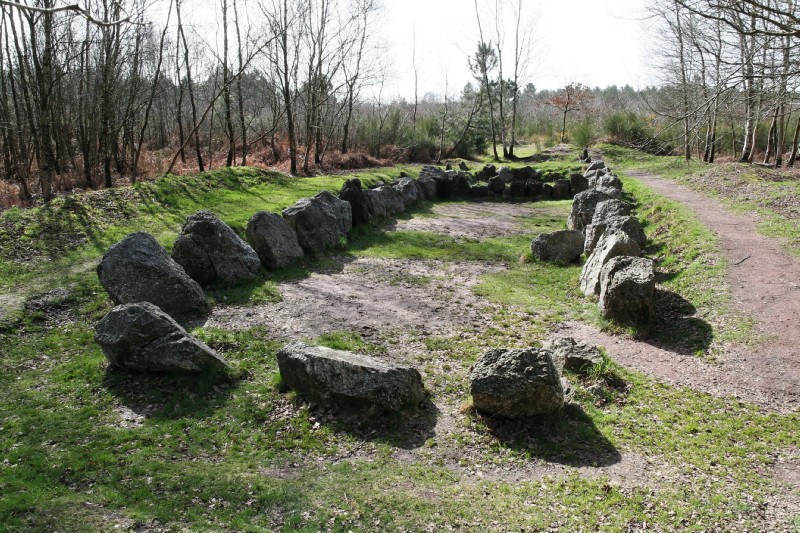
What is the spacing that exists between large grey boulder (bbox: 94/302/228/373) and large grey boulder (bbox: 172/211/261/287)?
166 inches

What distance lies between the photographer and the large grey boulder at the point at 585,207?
1894cm

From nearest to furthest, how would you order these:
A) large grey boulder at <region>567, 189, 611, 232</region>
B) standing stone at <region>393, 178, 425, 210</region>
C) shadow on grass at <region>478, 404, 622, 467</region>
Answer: shadow on grass at <region>478, 404, 622, 467</region> → large grey boulder at <region>567, 189, 611, 232</region> → standing stone at <region>393, 178, 425, 210</region>

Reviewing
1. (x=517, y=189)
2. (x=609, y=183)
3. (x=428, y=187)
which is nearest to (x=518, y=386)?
(x=609, y=183)

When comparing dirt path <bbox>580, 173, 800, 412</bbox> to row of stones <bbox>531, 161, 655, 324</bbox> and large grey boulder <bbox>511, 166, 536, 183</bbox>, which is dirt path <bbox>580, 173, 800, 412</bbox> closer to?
row of stones <bbox>531, 161, 655, 324</bbox>

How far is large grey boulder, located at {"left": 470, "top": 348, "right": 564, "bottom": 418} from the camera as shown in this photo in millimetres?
7340

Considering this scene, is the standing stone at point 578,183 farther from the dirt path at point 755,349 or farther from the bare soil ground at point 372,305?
the dirt path at point 755,349

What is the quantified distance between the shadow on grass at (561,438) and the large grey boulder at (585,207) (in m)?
12.3

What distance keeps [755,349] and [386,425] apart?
6.07 m

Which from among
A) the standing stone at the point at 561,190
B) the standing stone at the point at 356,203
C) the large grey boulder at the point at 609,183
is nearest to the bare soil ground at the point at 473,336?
the standing stone at the point at 356,203

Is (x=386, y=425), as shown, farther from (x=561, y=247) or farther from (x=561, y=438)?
(x=561, y=247)

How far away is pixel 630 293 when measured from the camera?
10.4m

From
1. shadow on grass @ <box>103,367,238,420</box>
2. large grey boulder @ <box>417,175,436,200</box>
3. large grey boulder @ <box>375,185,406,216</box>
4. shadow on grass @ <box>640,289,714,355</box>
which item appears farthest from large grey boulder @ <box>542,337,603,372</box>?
large grey boulder @ <box>417,175,436,200</box>

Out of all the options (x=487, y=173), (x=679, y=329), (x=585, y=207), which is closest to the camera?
(x=679, y=329)

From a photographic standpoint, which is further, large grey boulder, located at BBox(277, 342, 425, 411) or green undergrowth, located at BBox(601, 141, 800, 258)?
green undergrowth, located at BBox(601, 141, 800, 258)
